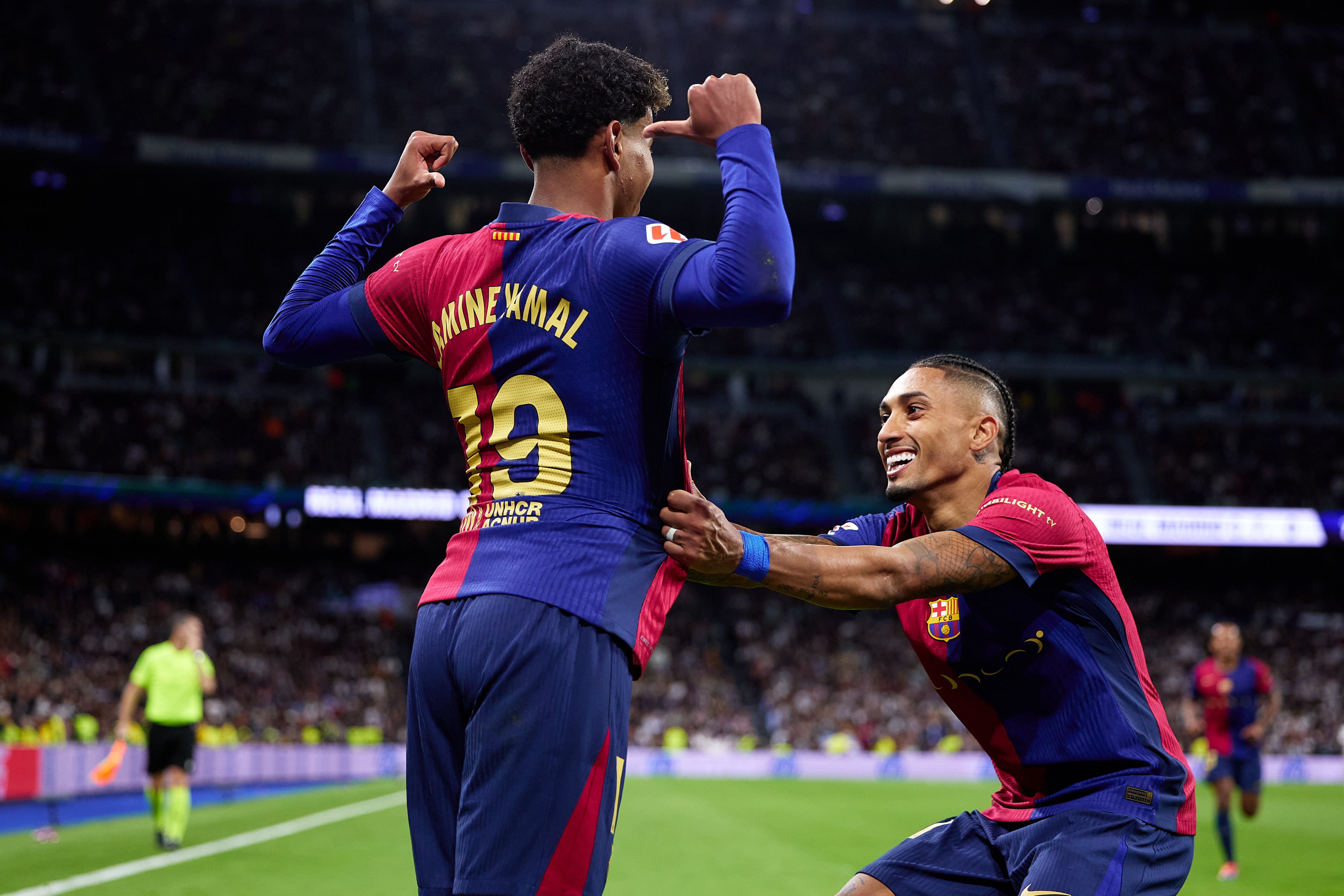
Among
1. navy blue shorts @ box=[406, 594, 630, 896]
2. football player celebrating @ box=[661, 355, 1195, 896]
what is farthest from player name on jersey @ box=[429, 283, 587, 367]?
football player celebrating @ box=[661, 355, 1195, 896]

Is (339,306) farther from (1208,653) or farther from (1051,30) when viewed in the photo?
(1051,30)

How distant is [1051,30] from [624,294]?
44.8 m

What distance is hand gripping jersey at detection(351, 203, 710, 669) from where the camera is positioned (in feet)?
8.06

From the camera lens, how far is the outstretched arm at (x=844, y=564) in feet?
8.51

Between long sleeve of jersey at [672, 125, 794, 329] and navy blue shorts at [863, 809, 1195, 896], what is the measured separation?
1.95 metres

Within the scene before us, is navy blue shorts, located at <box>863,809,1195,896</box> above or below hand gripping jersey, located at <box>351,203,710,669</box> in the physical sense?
below

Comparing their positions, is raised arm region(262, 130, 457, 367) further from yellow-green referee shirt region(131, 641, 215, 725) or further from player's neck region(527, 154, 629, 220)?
yellow-green referee shirt region(131, 641, 215, 725)

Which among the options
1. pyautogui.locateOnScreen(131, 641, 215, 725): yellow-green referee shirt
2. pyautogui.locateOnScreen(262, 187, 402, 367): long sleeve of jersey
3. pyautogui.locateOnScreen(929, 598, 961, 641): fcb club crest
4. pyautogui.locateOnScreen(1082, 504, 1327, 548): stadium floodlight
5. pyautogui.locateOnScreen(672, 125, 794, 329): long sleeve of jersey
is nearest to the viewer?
pyautogui.locateOnScreen(672, 125, 794, 329): long sleeve of jersey

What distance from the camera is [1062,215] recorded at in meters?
40.4

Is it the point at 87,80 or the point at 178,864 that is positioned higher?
Result: the point at 87,80

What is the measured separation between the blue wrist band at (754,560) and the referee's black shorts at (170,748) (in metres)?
11.1

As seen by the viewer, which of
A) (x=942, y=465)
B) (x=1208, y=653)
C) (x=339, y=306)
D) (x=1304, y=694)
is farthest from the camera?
(x=1208, y=653)

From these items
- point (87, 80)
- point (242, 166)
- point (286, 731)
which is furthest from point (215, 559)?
point (87, 80)

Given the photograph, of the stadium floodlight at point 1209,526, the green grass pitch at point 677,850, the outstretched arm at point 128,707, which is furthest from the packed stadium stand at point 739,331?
the outstretched arm at point 128,707
